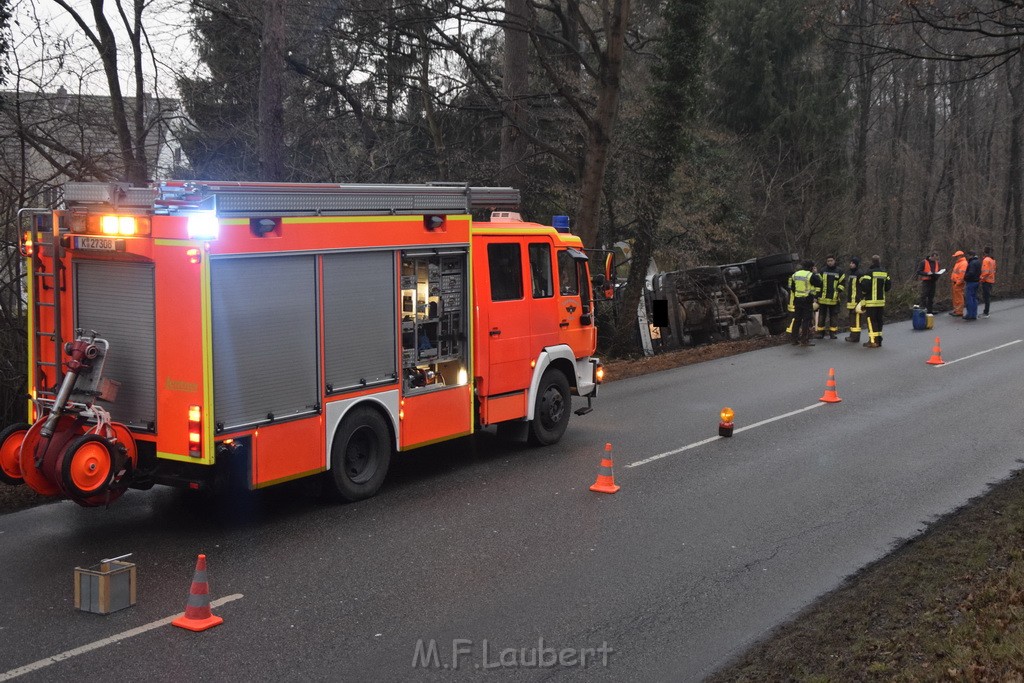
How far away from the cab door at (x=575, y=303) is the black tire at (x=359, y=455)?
124 inches

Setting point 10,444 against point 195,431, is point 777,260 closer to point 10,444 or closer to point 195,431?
point 195,431

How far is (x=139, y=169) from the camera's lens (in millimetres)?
15500

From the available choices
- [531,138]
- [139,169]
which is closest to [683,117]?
[531,138]

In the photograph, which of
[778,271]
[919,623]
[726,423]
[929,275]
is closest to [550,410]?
[726,423]

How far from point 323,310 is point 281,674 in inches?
150

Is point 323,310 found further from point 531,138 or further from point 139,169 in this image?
point 531,138

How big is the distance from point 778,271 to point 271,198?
1878cm

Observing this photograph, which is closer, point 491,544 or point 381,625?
point 381,625

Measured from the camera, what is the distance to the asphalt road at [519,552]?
6320 millimetres

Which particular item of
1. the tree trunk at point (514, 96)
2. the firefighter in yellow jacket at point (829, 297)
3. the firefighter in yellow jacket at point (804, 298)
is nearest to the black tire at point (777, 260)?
the firefighter in yellow jacket at point (829, 297)

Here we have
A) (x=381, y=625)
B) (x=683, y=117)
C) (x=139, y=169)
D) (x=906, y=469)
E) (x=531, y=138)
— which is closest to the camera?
(x=381, y=625)

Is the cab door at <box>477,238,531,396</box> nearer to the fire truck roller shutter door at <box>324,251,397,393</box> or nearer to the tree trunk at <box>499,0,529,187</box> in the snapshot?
the fire truck roller shutter door at <box>324,251,397,393</box>

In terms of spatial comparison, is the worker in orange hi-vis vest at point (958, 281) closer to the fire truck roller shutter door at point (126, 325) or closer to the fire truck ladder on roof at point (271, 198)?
the fire truck ladder on roof at point (271, 198)

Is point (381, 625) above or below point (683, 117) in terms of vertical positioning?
below
